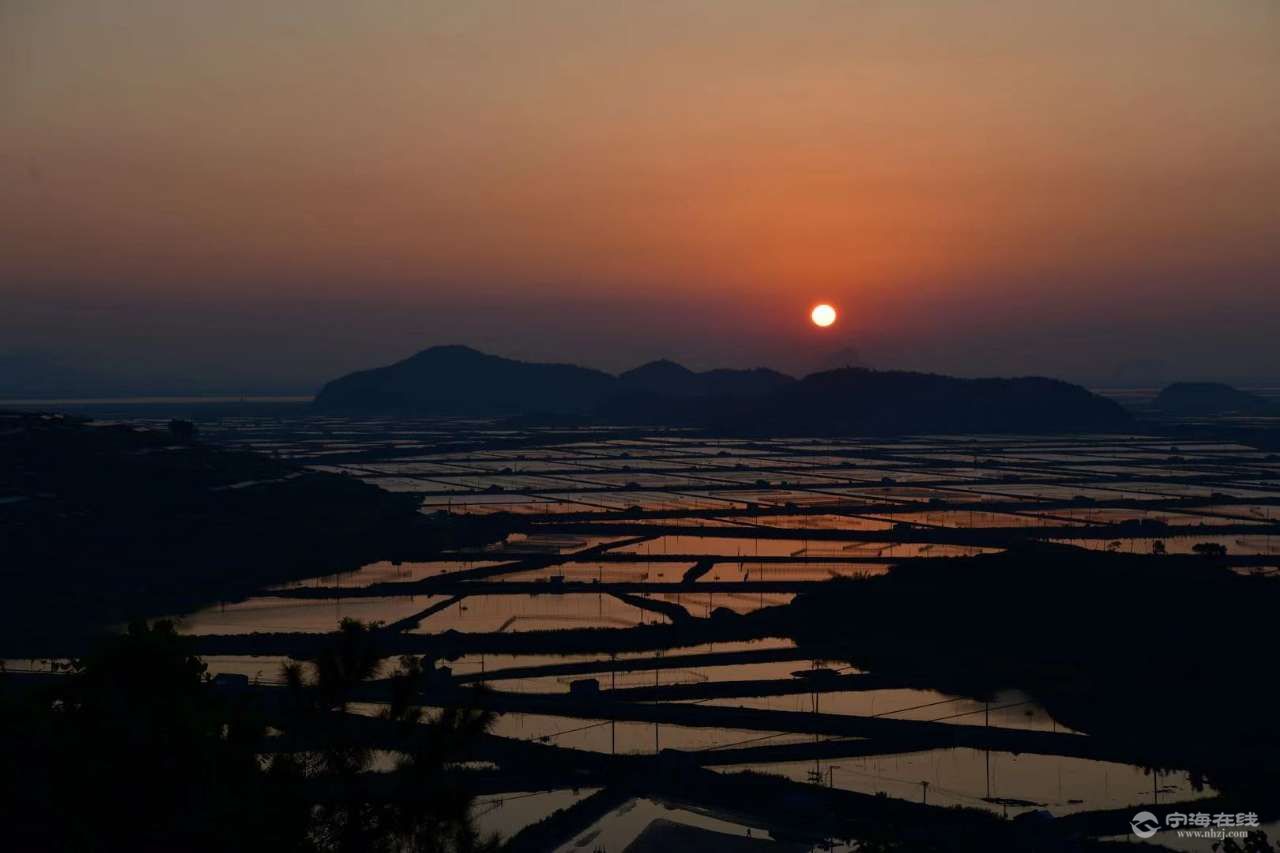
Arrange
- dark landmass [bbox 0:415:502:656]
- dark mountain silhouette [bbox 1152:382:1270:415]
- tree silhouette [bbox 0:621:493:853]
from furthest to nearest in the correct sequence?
dark mountain silhouette [bbox 1152:382:1270:415] < dark landmass [bbox 0:415:502:656] < tree silhouette [bbox 0:621:493:853]

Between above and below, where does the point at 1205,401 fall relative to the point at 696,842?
above

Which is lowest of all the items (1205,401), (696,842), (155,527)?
(696,842)

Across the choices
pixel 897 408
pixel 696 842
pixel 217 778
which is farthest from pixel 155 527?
pixel 897 408

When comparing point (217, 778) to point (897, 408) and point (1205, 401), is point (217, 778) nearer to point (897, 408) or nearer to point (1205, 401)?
point (897, 408)

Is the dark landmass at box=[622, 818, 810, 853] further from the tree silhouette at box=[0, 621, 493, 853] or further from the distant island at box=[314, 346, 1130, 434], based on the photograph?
the distant island at box=[314, 346, 1130, 434]

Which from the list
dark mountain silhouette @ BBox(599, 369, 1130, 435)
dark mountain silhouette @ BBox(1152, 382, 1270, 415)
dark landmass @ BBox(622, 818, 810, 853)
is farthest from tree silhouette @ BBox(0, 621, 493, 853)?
dark mountain silhouette @ BBox(1152, 382, 1270, 415)

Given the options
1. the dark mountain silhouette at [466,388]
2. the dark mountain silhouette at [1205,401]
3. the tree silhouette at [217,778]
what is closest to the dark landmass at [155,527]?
the tree silhouette at [217,778]

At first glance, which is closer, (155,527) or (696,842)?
(696,842)
